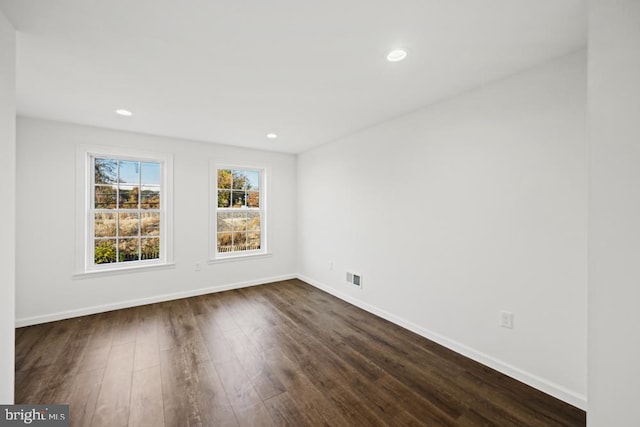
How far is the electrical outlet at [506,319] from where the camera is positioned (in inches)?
80.6

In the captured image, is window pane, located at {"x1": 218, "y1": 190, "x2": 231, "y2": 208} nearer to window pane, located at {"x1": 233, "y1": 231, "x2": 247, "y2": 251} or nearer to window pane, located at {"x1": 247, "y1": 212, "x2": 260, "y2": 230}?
window pane, located at {"x1": 247, "y1": 212, "x2": 260, "y2": 230}

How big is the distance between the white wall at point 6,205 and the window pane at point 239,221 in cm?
294

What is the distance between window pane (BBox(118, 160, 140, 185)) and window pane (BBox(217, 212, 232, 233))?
1261 mm

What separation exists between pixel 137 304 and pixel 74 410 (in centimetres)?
206

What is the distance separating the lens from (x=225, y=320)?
3.07m

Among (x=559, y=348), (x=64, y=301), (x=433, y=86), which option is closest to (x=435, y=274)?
(x=559, y=348)

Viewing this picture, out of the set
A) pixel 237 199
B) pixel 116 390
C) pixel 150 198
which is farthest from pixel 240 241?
pixel 116 390

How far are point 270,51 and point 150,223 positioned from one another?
3220 mm

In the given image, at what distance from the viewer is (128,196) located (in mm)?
3613

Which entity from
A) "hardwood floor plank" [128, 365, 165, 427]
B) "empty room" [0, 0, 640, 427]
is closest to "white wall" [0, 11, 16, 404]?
"empty room" [0, 0, 640, 427]

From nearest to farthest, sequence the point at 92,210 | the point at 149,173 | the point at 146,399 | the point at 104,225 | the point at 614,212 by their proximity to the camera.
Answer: the point at 614,212, the point at 146,399, the point at 92,210, the point at 104,225, the point at 149,173

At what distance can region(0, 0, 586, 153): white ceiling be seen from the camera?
1402 mm

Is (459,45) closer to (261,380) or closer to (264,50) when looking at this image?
(264,50)

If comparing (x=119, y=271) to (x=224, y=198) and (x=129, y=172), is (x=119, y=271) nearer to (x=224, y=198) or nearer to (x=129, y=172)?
(x=129, y=172)
